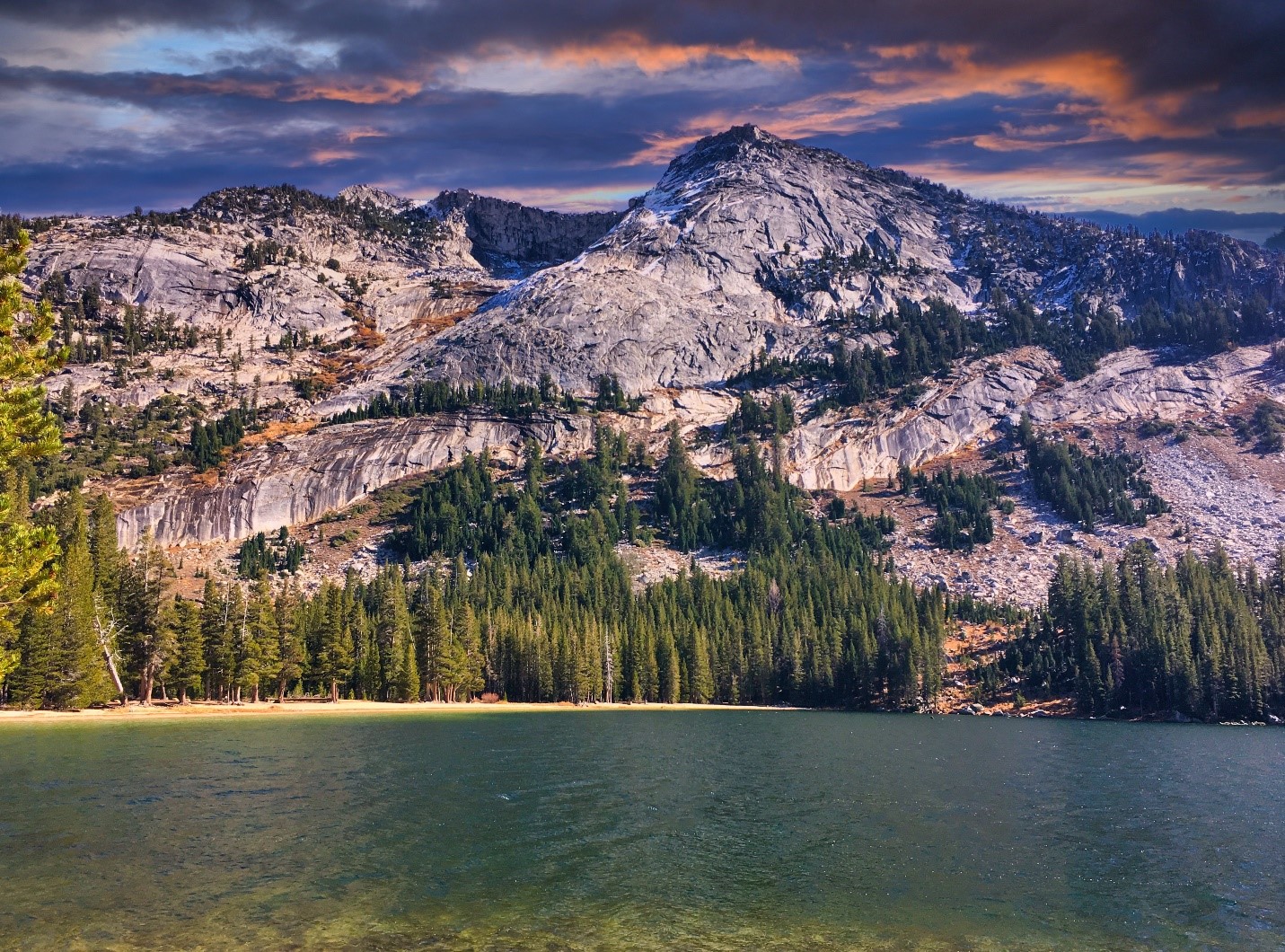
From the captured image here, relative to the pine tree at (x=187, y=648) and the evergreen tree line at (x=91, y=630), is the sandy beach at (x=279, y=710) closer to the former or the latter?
the evergreen tree line at (x=91, y=630)

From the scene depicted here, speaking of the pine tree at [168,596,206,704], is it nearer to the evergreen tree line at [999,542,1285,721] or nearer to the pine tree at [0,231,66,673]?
the pine tree at [0,231,66,673]

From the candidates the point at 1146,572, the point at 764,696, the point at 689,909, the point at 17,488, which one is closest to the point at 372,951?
the point at 689,909

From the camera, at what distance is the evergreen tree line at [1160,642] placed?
147375 mm

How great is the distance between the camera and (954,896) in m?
40.2

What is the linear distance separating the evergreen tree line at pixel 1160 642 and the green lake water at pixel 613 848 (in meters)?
71.0

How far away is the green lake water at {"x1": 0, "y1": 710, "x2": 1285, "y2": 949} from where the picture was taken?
3494 cm

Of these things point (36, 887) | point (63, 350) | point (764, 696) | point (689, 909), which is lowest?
point (764, 696)

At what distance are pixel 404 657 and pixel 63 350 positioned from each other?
357ft

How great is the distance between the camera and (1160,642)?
514 feet

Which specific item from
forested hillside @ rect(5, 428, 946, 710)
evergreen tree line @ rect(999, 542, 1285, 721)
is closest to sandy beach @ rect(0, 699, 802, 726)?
forested hillside @ rect(5, 428, 946, 710)

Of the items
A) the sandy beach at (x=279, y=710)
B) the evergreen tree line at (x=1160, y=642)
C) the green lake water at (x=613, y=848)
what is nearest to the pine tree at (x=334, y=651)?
the sandy beach at (x=279, y=710)

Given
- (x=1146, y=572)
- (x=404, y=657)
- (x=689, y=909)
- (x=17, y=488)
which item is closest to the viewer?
(x=689, y=909)

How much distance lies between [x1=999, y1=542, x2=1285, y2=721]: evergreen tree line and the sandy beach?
54.1 m

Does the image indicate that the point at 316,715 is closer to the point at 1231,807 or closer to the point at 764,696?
the point at 764,696
